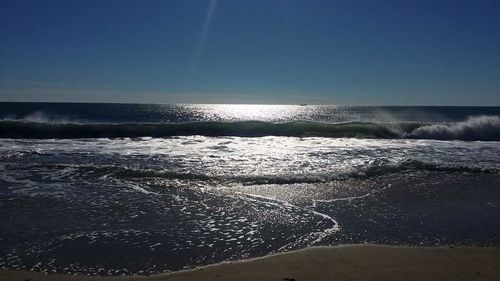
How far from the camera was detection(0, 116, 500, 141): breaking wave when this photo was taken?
1012 inches

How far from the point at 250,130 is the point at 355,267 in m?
23.0

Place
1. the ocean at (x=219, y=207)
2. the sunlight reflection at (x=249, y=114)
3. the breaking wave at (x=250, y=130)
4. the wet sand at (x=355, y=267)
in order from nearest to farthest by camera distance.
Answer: the wet sand at (x=355, y=267) → the ocean at (x=219, y=207) → the breaking wave at (x=250, y=130) → the sunlight reflection at (x=249, y=114)

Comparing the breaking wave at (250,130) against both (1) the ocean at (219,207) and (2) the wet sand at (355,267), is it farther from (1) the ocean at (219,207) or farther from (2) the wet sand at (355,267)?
(2) the wet sand at (355,267)

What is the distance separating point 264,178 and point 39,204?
15.0ft

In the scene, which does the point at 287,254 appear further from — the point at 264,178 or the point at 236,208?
the point at 264,178

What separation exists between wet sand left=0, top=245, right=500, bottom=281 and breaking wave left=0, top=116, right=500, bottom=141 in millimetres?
20961

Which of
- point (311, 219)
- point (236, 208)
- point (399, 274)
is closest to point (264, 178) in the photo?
point (236, 208)

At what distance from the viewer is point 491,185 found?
948cm

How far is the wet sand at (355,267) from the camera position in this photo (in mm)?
4309

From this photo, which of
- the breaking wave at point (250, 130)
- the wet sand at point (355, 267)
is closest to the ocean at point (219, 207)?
the wet sand at point (355, 267)

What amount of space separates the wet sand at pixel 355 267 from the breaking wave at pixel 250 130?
20961 mm

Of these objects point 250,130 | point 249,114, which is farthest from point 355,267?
point 249,114

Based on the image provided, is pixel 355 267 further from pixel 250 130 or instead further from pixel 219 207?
pixel 250 130

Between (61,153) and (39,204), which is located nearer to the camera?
(39,204)
